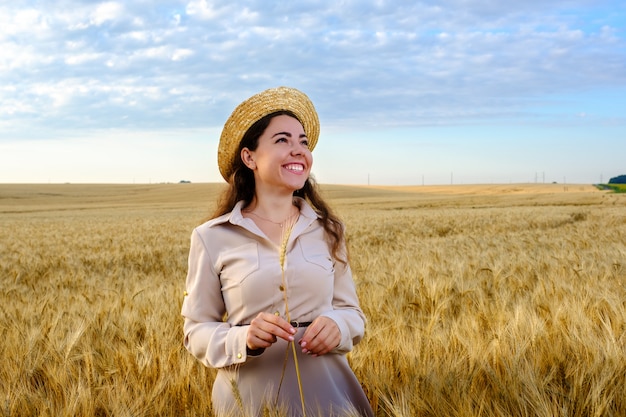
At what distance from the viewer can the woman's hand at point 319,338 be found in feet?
6.19

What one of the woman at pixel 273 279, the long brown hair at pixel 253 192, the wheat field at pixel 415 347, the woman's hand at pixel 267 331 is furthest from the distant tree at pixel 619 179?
the woman's hand at pixel 267 331

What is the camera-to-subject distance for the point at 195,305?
85.6 inches

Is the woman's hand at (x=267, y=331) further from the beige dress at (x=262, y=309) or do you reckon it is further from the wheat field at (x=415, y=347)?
the wheat field at (x=415, y=347)

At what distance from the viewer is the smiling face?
86.7 inches

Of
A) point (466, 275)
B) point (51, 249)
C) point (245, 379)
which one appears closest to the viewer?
point (245, 379)

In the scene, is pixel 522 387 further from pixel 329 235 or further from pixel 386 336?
pixel 386 336

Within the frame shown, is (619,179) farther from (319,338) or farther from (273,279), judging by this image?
(319,338)

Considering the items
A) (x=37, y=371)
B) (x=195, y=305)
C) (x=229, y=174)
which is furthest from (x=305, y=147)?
(x=37, y=371)

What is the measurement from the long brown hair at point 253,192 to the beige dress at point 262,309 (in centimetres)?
5

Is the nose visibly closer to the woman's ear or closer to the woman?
the woman

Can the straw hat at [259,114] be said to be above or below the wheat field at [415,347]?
above

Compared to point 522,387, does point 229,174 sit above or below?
above

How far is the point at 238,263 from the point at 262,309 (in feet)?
0.62

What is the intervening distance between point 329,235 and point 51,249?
8544 millimetres
